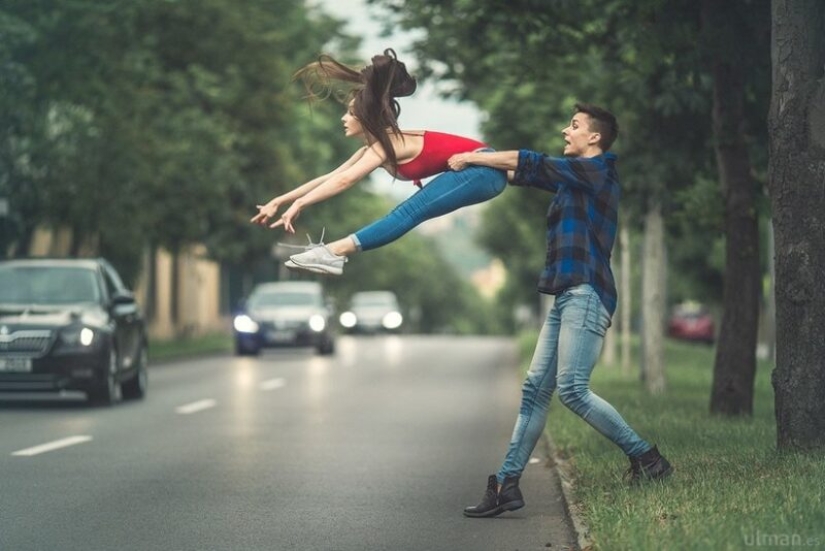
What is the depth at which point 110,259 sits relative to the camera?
1334 inches

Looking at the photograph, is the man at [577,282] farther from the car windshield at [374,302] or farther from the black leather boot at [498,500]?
the car windshield at [374,302]

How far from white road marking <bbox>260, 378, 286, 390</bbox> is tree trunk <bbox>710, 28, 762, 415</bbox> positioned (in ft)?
28.4

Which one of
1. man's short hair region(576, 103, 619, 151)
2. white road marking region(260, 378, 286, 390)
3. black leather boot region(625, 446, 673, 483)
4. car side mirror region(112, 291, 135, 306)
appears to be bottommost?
white road marking region(260, 378, 286, 390)

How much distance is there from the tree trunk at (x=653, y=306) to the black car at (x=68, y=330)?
6.10m

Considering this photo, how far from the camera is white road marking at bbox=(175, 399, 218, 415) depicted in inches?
672

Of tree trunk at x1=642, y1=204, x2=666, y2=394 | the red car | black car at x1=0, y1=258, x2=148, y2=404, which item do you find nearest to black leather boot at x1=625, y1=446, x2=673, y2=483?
black car at x1=0, y1=258, x2=148, y2=404

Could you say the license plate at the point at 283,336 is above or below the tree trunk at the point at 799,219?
below

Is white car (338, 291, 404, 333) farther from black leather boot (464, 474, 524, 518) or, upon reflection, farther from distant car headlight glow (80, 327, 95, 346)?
black leather boot (464, 474, 524, 518)

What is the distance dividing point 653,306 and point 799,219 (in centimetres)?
1096

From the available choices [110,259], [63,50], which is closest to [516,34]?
[63,50]

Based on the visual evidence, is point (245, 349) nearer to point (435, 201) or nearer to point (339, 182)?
point (339, 182)

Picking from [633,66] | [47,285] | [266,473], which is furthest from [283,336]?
[266,473]

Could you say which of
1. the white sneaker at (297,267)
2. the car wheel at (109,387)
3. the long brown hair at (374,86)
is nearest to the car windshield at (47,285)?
the car wheel at (109,387)

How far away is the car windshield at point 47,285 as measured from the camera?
1780 cm
